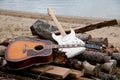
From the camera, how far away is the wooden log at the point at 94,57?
5891mm

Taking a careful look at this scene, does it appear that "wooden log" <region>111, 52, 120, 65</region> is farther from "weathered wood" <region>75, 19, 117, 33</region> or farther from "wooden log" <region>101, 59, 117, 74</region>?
"weathered wood" <region>75, 19, 117, 33</region>

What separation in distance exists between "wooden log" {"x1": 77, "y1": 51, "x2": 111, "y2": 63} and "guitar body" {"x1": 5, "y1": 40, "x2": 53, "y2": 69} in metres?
0.75

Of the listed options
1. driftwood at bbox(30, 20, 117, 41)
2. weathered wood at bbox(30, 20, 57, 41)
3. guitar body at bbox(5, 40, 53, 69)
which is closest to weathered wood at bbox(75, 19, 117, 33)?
driftwood at bbox(30, 20, 117, 41)

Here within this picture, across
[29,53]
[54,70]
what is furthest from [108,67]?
[29,53]

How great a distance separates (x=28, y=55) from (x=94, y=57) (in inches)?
50.2

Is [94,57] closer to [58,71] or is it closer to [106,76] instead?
[106,76]

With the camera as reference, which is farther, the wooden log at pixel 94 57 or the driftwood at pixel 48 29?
the driftwood at pixel 48 29

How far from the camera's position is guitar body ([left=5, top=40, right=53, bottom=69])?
5387 mm

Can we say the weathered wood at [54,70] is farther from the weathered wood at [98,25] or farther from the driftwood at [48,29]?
the weathered wood at [98,25]

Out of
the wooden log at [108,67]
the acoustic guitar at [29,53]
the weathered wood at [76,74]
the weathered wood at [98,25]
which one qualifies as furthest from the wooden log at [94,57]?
the weathered wood at [98,25]

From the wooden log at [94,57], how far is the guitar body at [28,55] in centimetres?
75

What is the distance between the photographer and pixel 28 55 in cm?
545

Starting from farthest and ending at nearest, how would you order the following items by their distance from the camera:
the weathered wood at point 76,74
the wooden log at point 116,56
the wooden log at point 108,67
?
1. the wooden log at point 116,56
2. the wooden log at point 108,67
3. the weathered wood at point 76,74

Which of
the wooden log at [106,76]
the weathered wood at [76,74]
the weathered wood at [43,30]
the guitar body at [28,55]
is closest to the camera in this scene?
the weathered wood at [76,74]
